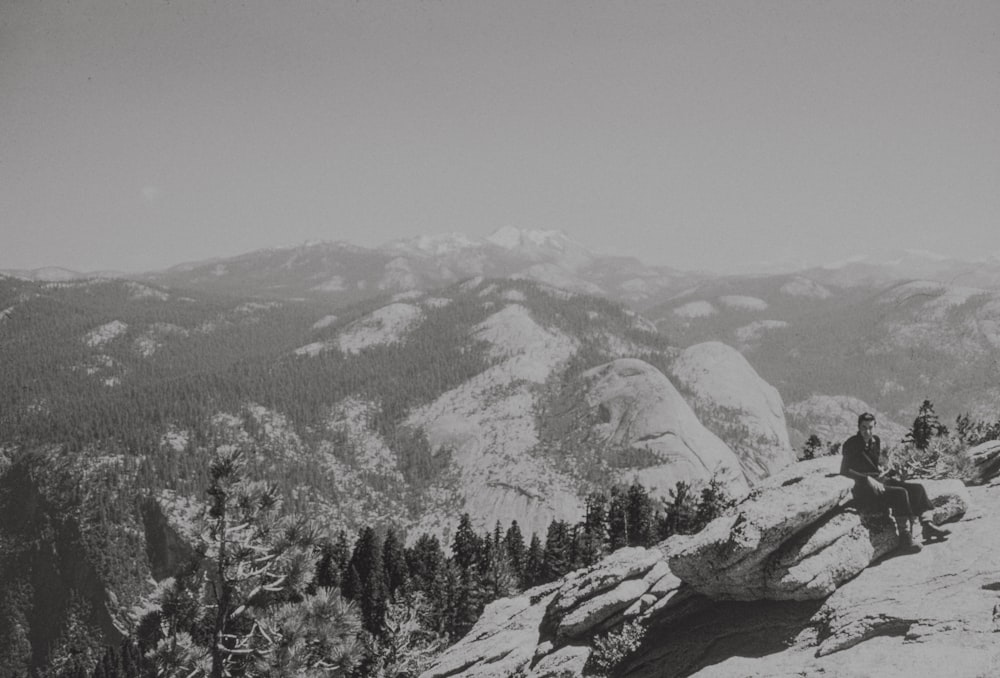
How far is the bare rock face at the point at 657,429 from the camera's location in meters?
110

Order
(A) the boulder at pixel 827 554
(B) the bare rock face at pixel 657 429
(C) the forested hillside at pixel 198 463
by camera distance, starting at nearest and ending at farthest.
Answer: (A) the boulder at pixel 827 554 < (C) the forested hillside at pixel 198 463 < (B) the bare rock face at pixel 657 429

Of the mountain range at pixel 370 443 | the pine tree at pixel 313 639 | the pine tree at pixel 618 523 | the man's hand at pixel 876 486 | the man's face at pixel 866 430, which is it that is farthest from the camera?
the mountain range at pixel 370 443

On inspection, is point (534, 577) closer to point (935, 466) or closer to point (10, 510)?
point (935, 466)

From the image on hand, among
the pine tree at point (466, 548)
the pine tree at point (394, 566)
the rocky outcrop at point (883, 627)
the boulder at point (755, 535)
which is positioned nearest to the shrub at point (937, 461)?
the rocky outcrop at point (883, 627)

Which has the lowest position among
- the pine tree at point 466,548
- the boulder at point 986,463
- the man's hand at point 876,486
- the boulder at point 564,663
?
the pine tree at point 466,548

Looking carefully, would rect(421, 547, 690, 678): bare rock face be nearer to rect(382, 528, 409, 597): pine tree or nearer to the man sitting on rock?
the man sitting on rock

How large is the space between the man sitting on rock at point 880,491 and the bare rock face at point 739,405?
124333 millimetres

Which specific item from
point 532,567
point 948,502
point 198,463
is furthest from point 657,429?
point 948,502

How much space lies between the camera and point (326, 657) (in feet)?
41.7

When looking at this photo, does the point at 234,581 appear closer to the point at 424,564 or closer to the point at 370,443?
the point at 424,564

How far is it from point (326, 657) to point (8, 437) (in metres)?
181

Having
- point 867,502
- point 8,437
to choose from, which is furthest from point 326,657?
point 8,437

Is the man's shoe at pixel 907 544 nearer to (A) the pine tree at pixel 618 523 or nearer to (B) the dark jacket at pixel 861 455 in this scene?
(B) the dark jacket at pixel 861 455

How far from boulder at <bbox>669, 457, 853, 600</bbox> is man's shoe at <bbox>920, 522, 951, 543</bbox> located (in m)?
2.37
